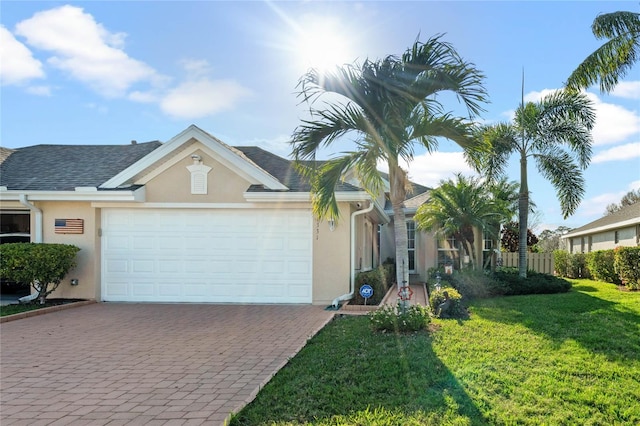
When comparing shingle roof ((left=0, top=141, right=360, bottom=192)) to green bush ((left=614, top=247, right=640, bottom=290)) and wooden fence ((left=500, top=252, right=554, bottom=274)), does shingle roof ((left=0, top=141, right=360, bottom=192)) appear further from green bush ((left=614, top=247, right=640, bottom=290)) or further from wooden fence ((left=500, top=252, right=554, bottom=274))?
wooden fence ((left=500, top=252, right=554, bottom=274))

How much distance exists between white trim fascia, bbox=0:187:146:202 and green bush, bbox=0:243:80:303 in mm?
1409

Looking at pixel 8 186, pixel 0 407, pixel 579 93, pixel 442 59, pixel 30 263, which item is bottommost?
pixel 0 407

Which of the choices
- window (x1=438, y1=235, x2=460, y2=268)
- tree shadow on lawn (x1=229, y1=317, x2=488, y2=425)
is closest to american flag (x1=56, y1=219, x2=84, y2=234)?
tree shadow on lawn (x1=229, y1=317, x2=488, y2=425)

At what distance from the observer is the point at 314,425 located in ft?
13.5

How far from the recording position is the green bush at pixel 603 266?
18.0m

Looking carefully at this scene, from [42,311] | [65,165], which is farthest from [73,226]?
[65,165]

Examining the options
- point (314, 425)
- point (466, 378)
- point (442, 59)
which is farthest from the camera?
point (442, 59)

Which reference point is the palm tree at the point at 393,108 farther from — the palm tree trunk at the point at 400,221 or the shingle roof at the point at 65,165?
the shingle roof at the point at 65,165

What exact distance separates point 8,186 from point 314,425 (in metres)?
12.7

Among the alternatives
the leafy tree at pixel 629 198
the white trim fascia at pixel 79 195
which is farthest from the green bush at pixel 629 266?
the leafy tree at pixel 629 198

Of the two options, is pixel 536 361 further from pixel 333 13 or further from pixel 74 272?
pixel 74 272

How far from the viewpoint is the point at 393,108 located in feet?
25.6

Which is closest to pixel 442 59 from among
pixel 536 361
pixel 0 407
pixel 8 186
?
pixel 536 361

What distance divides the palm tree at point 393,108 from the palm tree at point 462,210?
25.7 feet
